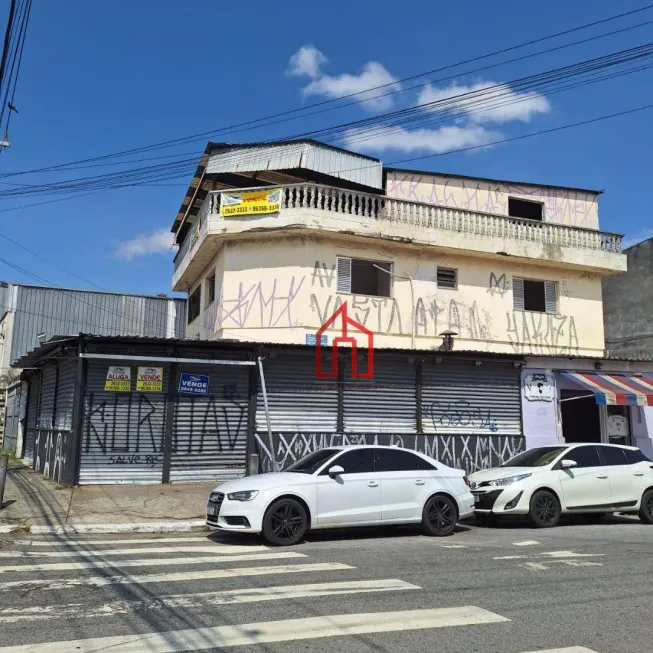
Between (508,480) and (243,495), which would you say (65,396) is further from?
(508,480)

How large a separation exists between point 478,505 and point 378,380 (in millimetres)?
4950

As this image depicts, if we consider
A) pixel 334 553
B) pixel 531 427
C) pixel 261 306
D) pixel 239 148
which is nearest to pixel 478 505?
pixel 334 553

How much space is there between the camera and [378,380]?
16547 millimetres

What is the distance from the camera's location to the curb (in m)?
10.2

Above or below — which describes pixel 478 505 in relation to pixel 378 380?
below

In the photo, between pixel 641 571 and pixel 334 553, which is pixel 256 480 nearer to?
pixel 334 553

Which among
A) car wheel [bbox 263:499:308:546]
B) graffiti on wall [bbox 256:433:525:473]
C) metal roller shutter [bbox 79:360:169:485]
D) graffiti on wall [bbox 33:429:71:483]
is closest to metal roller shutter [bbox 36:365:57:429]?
graffiti on wall [bbox 33:429:71:483]

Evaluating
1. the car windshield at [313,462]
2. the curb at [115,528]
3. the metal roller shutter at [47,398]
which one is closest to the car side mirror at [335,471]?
the car windshield at [313,462]

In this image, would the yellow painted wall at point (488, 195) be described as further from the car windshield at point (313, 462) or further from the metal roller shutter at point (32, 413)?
the metal roller shutter at point (32, 413)

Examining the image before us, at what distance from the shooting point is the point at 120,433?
46.9 feet

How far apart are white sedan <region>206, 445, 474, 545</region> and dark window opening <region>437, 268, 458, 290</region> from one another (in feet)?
33.9

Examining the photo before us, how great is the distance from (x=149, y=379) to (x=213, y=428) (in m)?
1.85

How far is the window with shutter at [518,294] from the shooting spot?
21.6m

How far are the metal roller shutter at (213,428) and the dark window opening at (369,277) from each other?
5.77 meters
